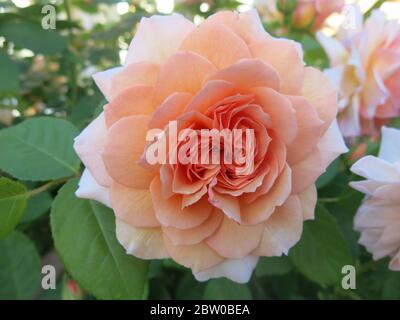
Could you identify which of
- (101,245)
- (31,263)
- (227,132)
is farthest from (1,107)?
(227,132)

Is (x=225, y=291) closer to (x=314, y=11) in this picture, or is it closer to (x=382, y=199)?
(x=382, y=199)

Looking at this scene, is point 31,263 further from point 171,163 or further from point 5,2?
point 5,2

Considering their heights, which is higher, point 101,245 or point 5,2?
point 5,2

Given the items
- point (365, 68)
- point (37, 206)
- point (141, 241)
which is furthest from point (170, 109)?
point (365, 68)

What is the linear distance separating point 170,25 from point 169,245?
0.24 m

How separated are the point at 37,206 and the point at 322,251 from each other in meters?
0.45

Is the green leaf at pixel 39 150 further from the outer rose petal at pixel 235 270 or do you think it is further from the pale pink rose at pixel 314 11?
the pale pink rose at pixel 314 11

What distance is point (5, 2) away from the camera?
100 centimetres

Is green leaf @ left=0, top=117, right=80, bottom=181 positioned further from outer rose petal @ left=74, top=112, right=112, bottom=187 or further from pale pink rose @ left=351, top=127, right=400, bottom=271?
pale pink rose @ left=351, top=127, right=400, bottom=271

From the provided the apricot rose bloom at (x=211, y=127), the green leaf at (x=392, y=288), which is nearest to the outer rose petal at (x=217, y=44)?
the apricot rose bloom at (x=211, y=127)

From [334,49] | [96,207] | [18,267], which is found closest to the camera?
[96,207]

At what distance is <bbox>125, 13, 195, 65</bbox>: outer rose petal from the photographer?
48 cm

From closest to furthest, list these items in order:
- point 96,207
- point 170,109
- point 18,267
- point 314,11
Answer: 1. point 170,109
2. point 96,207
3. point 18,267
4. point 314,11

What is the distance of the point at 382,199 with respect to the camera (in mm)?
568
